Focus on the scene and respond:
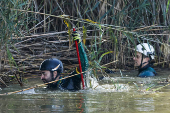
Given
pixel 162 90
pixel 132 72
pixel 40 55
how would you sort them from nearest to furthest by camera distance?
pixel 162 90
pixel 40 55
pixel 132 72

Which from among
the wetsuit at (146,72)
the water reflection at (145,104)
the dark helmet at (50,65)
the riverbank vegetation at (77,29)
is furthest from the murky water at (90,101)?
the wetsuit at (146,72)

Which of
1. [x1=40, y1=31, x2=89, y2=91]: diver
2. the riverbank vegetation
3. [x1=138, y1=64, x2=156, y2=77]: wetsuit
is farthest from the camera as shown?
[x1=138, y1=64, x2=156, y2=77]: wetsuit

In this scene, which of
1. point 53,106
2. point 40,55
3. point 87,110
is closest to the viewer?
point 87,110

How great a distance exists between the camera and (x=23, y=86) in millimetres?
5512

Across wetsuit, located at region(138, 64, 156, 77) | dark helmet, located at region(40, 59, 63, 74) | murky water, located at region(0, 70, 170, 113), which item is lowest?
wetsuit, located at region(138, 64, 156, 77)

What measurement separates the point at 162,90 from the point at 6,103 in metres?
2.28

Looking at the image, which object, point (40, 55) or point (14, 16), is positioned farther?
point (40, 55)

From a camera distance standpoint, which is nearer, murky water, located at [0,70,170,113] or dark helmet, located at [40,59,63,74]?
murky water, located at [0,70,170,113]

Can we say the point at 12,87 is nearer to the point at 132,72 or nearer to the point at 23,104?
the point at 23,104

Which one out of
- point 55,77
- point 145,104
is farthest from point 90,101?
point 55,77

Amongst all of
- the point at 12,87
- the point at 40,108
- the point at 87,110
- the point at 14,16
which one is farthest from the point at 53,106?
the point at 12,87

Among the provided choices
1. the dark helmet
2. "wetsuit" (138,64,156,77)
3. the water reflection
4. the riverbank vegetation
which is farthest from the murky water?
"wetsuit" (138,64,156,77)

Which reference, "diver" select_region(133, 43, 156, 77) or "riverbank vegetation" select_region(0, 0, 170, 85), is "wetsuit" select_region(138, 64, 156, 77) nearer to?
"diver" select_region(133, 43, 156, 77)

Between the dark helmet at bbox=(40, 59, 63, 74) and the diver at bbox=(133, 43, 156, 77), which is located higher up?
the dark helmet at bbox=(40, 59, 63, 74)
